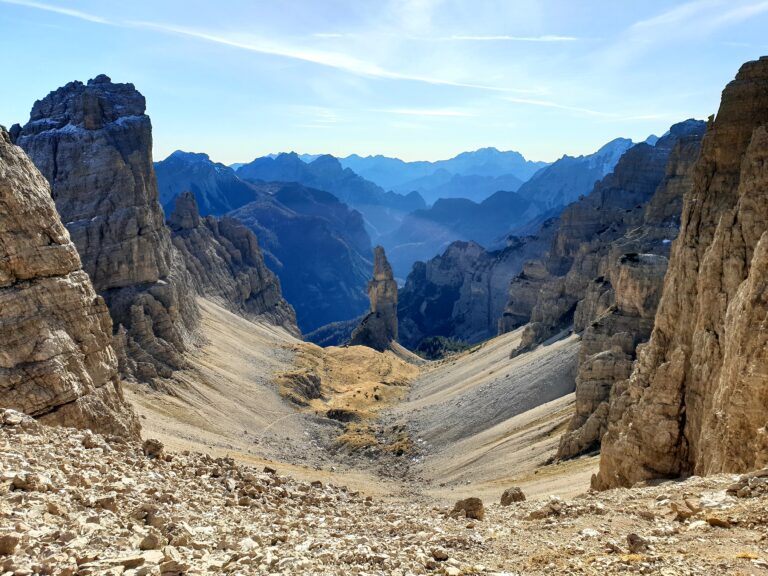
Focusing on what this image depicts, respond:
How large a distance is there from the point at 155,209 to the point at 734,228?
76.8 metres

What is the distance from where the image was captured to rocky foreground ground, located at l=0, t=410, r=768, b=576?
34.4 feet

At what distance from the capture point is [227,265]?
122 m

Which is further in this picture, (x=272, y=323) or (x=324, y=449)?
(x=272, y=323)

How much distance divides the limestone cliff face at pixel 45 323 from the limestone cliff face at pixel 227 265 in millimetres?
74931

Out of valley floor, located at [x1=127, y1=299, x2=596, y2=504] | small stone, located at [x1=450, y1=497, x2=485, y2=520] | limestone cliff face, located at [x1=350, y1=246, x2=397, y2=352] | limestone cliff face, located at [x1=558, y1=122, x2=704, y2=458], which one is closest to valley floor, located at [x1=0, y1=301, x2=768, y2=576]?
small stone, located at [x1=450, y1=497, x2=485, y2=520]

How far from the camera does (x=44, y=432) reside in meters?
18.5

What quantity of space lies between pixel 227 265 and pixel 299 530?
111131 millimetres

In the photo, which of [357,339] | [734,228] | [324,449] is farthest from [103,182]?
[734,228]

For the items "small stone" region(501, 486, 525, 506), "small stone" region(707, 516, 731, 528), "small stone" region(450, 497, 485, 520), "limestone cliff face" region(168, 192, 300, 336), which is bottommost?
"small stone" region(501, 486, 525, 506)

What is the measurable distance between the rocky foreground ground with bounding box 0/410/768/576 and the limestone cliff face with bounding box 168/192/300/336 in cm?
9201

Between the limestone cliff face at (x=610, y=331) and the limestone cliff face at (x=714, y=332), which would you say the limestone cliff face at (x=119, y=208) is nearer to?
the limestone cliff face at (x=610, y=331)

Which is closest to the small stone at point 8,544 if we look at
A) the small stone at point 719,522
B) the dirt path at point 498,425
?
the small stone at point 719,522

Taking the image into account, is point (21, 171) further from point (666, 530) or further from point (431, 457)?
point (431, 457)

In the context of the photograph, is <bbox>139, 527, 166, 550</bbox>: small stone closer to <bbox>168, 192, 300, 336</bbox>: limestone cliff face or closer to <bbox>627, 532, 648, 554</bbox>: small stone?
<bbox>627, 532, 648, 554</bbox>: small stone
